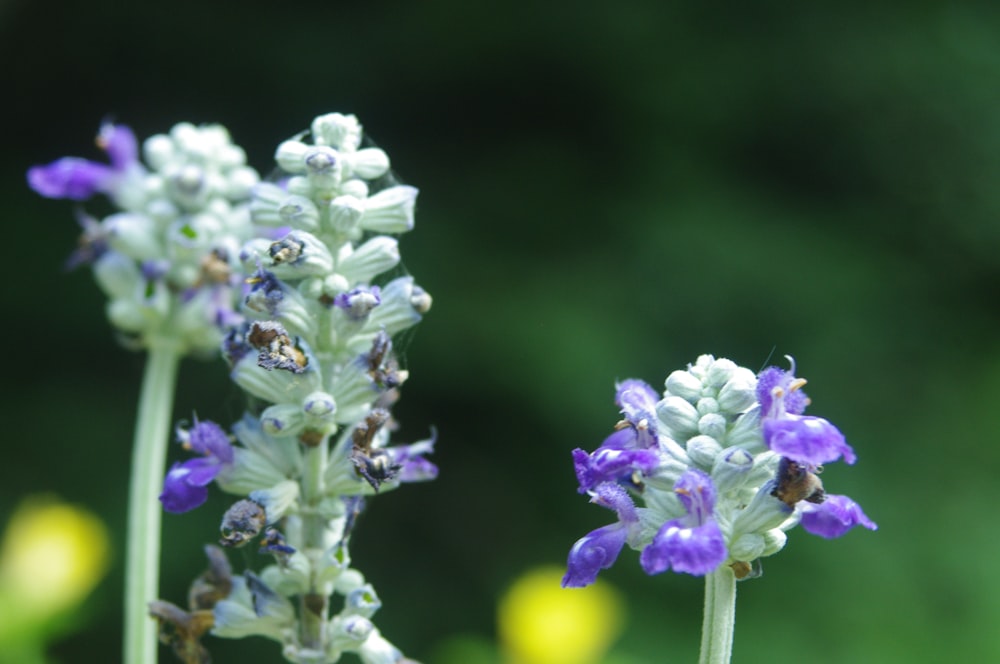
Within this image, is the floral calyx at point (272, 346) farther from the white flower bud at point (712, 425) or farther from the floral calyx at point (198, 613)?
the white flower bud at point (712, 425)

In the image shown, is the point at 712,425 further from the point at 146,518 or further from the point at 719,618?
the point at 146,518

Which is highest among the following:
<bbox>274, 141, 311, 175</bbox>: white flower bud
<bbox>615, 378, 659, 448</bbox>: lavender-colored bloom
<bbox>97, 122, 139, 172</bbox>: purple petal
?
<bbox>97, 122, 139, 172</bbox>: purple petal

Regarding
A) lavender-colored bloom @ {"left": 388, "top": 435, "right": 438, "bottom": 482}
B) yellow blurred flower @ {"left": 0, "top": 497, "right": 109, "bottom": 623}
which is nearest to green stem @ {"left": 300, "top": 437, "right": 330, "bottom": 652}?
lavender-colored bloom @ {"left": 388, "top": 435, "right": 438, "bottom": 482}

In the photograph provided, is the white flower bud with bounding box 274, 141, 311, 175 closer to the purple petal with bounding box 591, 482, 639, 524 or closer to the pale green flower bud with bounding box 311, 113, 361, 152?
the pale green flower bud with bounding box 311, 113, 361, 152

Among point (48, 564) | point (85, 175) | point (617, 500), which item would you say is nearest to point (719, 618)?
point (617, 500)

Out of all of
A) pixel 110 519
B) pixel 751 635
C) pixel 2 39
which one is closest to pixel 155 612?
pixel 751 635

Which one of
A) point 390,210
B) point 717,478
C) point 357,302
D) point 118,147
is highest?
point 118,147

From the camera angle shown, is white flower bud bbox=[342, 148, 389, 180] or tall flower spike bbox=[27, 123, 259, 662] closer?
white flower bud bbox=[342, 148, 389, 180]
